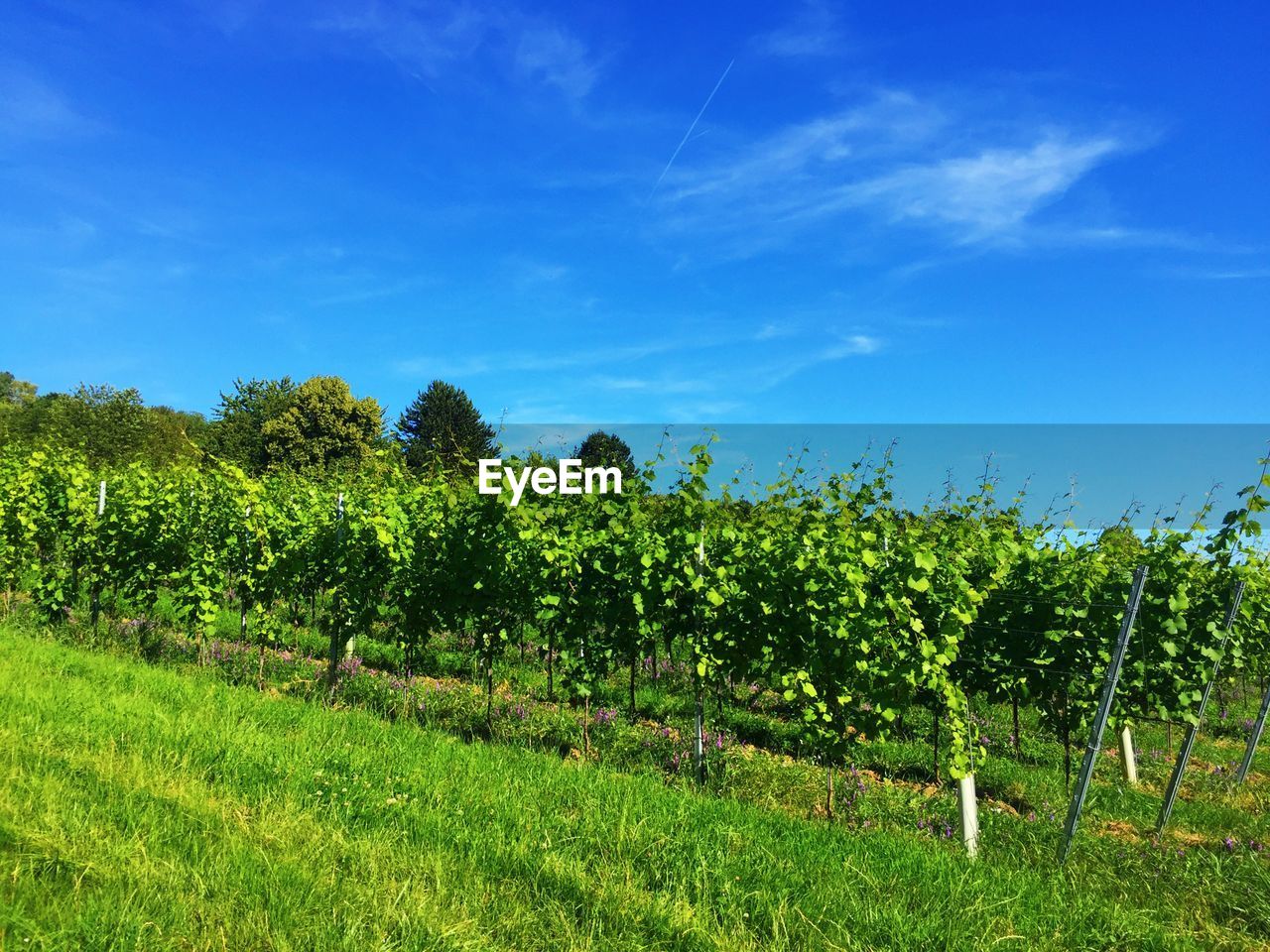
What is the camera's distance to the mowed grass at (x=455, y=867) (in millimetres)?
2797

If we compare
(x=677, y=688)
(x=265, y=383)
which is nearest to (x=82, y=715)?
(x=677, y=688)

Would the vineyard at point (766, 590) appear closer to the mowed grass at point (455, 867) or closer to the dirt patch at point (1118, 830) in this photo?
the dirt patch at point (1118, 830)

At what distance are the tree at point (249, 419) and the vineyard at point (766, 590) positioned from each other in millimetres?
37761

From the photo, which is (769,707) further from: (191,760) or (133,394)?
(133,394)

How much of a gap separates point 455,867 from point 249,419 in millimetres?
51957

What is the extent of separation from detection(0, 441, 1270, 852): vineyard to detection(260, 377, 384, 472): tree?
35.2m

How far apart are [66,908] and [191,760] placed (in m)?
1.72

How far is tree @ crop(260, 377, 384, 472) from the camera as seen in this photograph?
43094mm

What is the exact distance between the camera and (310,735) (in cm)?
510

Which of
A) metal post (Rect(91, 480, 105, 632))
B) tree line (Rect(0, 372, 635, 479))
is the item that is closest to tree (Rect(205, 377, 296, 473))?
tree line (Rect(0, 372, 635, 479))

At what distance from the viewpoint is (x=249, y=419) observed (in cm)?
4919

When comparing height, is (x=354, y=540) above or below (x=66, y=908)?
above

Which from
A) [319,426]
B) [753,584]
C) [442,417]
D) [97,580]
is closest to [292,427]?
[319,426]

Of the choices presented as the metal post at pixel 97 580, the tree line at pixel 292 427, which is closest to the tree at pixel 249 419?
the tree line at pixel 292 427
